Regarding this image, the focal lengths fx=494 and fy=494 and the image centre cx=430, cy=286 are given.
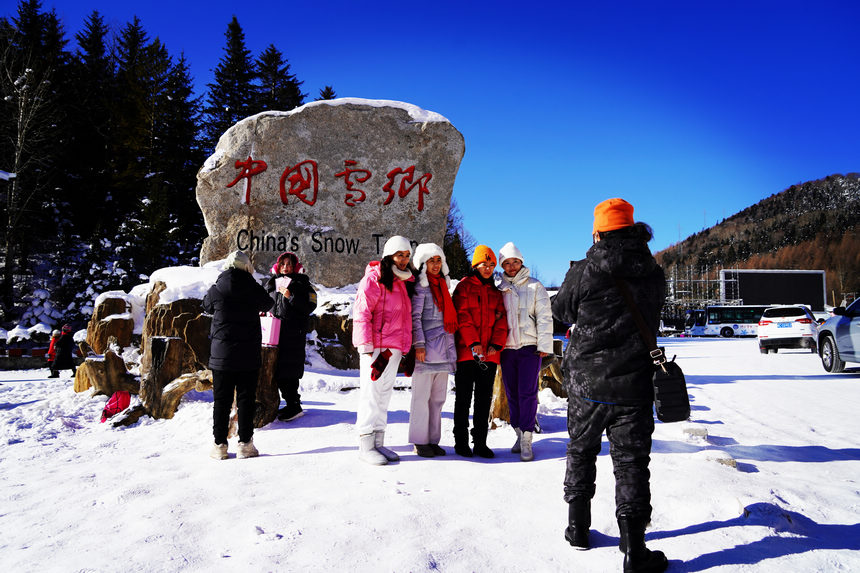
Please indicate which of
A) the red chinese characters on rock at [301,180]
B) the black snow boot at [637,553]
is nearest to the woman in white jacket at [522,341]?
the black snow boot at [637,553]

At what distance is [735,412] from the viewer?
6023 millimetres

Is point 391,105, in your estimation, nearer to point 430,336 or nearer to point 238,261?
point 238,261

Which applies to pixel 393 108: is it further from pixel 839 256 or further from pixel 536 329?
pixel 839 256

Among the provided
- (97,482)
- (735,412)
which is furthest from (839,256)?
(97,482)

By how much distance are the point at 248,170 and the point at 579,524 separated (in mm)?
8227

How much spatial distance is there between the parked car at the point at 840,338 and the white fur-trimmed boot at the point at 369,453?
9.15 m

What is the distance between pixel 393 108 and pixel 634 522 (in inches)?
337

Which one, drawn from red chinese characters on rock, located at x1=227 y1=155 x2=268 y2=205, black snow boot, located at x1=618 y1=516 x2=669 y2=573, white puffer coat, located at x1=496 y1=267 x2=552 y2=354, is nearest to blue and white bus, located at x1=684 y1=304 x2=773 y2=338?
red chinese characters on rock, located at x1=227 y1=155 x2=268 y2=205

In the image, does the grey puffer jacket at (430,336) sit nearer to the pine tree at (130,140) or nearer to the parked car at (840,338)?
the parked car at (840,338)

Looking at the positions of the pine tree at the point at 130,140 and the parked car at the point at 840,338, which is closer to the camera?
the parked car at the point at 840,338

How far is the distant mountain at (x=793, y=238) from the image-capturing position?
93.3m

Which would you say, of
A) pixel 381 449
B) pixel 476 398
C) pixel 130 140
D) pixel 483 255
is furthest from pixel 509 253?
pixel 130 140

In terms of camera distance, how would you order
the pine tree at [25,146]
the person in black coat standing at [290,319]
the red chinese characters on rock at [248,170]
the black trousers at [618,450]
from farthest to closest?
the pine tree at [25,146], the red chinese characters on rock at [248,170], the person in black coat standing at [290,319], the black trousers at [618,450]

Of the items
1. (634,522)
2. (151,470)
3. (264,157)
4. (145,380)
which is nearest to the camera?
(634,522)
